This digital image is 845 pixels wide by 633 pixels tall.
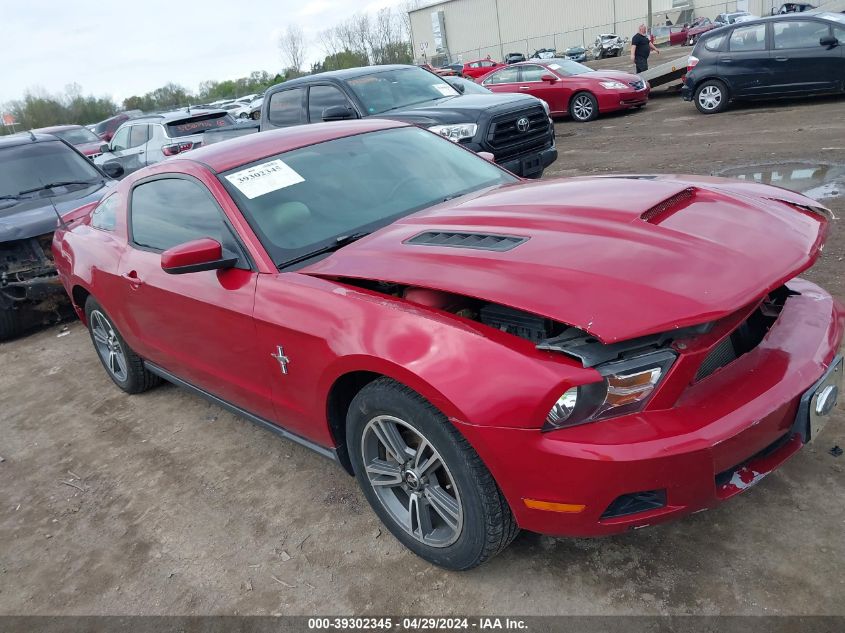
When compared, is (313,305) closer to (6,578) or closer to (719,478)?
(719,478)

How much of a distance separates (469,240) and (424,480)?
94cm

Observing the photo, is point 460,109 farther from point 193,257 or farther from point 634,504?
point 634,504

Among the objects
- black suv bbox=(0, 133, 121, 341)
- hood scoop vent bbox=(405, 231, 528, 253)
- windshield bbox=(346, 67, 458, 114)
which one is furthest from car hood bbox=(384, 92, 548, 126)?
hood scoop vent bbox=(405, 231, 528, 253)

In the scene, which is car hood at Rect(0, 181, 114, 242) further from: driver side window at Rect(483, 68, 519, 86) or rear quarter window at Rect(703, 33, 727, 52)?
driver side window at Rect(483, 68, 519, 86)

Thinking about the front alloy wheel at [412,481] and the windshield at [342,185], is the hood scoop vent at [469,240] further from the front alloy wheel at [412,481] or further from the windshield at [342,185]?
the front alloy wheel at [412,481]

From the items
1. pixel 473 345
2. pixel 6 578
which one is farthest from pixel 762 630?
pixel 6 578

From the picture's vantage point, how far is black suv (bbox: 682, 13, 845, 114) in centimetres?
1107

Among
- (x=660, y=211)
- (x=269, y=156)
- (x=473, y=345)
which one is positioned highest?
(x=269, y=156)

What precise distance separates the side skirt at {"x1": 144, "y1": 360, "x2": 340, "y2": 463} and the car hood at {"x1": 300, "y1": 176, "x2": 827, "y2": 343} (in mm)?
776

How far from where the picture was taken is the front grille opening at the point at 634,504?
212 centimetres

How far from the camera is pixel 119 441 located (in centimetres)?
422

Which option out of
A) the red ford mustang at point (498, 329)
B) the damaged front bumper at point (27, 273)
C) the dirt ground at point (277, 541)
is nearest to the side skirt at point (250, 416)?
the red ford mustang at point (498, 329)

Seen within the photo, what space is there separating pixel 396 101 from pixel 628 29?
55.3 m

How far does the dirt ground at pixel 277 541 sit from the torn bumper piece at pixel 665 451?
39 cm
